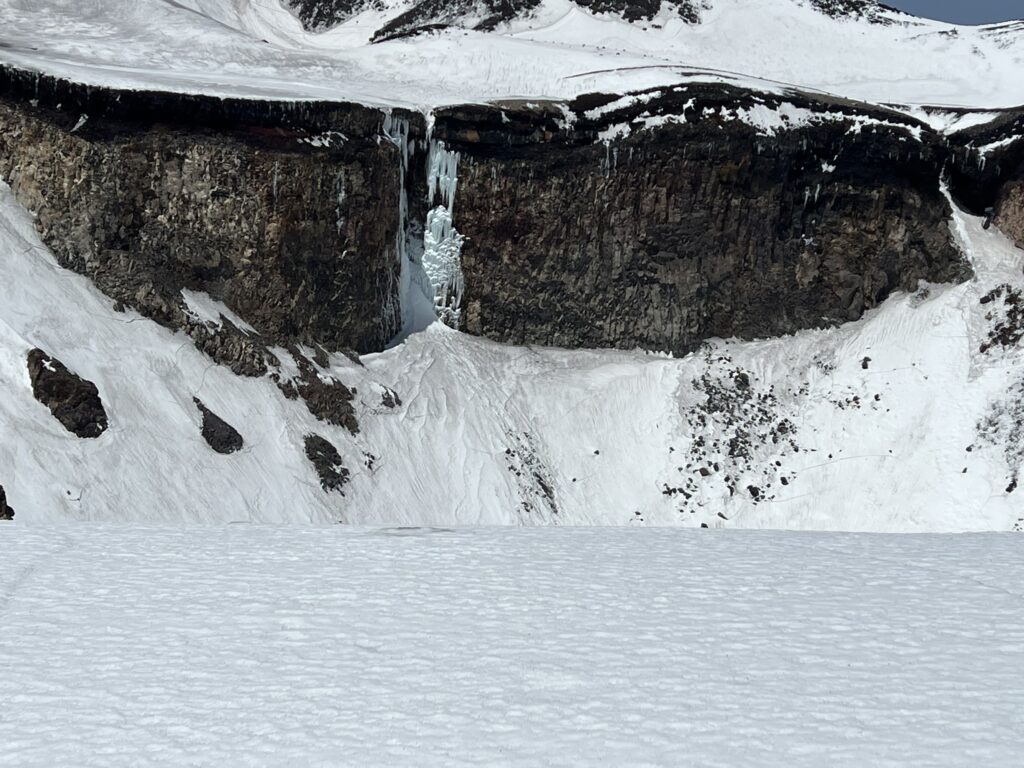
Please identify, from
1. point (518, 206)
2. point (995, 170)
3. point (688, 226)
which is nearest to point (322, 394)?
point (518, 206)

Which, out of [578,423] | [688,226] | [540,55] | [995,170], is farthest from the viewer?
[540,55]

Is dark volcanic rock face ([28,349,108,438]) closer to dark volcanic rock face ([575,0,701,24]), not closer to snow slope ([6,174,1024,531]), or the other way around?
snow slope ([6,174,1024,531])

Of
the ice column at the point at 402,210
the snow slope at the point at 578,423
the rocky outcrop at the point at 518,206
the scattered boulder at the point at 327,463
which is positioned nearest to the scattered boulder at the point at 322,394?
the rocky outcrop at the point at 518,206

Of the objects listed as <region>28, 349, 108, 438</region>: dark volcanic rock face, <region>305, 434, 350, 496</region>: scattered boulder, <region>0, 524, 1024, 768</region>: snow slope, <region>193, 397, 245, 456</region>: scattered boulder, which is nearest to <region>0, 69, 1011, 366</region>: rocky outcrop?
<region>305, 434, 350, 496</region>: scattered boulder

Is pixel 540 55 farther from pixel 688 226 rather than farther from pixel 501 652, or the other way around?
pixel 501 652

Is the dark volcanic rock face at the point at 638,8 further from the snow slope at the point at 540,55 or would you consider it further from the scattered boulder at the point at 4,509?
the scattered boulder at the point at 4,509

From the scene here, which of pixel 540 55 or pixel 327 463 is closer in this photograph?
pixel 327 463
